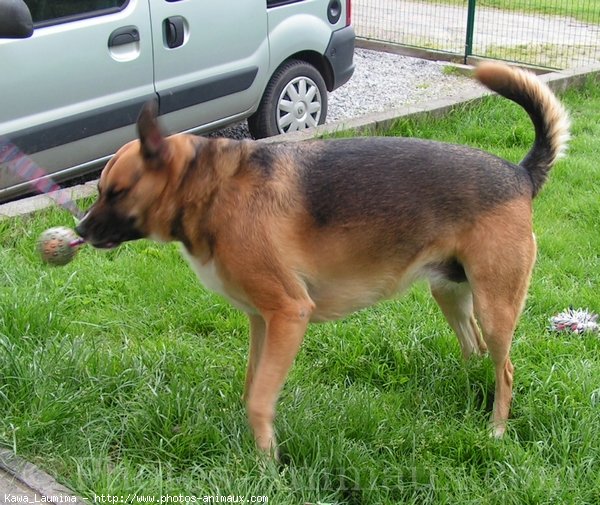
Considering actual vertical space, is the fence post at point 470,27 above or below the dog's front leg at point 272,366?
below

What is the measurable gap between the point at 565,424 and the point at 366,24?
10.4m

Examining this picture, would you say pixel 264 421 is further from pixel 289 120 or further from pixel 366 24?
pixel 366 24

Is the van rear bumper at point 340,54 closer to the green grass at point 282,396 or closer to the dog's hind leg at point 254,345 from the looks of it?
the green grass at point 282,396

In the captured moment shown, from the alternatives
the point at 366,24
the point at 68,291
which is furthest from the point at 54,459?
the point at 366,24

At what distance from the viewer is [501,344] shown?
136 inches

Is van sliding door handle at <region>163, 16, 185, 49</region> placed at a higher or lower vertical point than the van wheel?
higher

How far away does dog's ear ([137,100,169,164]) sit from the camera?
289cm

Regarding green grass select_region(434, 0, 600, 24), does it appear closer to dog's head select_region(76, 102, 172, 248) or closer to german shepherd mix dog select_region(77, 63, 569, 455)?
german shepherd mix dog select_region(77, 63, 569, 455)

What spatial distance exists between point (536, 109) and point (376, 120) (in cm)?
345

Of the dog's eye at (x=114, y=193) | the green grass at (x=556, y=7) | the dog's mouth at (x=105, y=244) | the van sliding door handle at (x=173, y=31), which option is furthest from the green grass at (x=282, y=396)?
the green grass at (x=556, y=7)

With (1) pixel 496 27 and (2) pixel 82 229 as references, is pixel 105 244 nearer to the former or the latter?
(2) pixel 82 229

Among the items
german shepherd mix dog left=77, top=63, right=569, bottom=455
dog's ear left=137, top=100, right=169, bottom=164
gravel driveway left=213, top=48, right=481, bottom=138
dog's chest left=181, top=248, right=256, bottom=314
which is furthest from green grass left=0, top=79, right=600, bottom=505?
gravel driveway left=213, top=48, right=481, bottom=138

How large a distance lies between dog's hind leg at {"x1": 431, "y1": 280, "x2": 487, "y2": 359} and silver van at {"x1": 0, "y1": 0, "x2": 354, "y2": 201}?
242cm

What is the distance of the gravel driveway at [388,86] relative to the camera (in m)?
8.71
